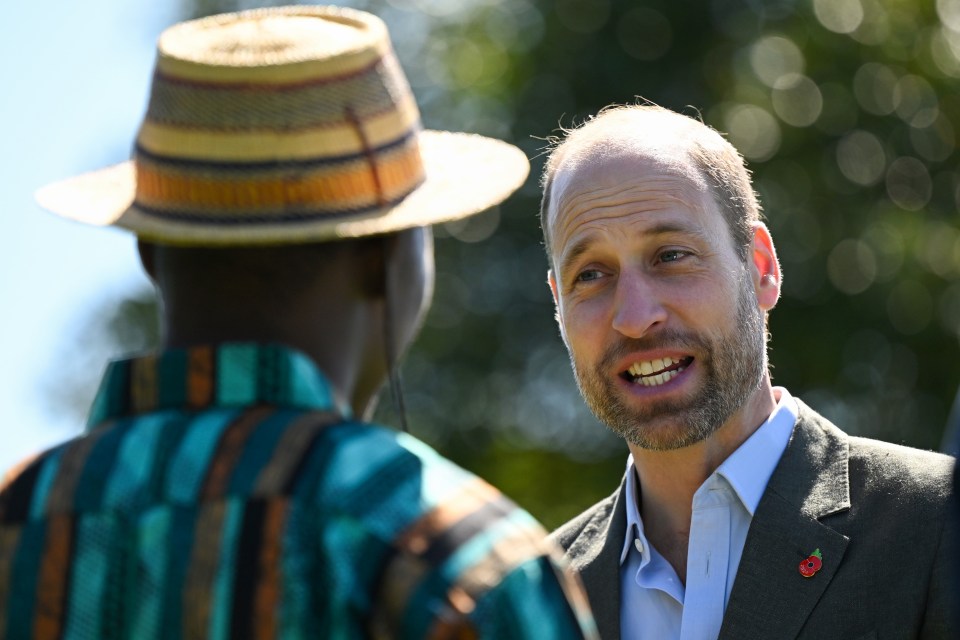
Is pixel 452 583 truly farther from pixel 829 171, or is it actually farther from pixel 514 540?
pixel 829 171

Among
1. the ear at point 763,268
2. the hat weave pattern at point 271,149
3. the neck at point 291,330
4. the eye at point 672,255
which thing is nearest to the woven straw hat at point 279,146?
the hat weave pattern at point 271,149

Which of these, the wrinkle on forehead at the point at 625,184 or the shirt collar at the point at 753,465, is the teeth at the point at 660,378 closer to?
the shirt collar at the point at 753,465

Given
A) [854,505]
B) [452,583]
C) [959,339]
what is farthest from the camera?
[959,339]

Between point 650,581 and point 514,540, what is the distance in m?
1.63

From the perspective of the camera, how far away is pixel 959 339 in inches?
722

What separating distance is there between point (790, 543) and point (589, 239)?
96 centimetres

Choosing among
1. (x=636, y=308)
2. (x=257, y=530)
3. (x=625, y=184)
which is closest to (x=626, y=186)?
(x=625, y=184)

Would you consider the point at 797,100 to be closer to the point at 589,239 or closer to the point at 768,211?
the point at 768,211

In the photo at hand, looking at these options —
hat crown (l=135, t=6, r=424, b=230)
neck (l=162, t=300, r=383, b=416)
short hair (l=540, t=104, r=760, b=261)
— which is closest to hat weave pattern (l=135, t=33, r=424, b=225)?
hat crown (l=135, t=6, r=424, b=230)

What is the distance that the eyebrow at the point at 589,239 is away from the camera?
3.94 meters

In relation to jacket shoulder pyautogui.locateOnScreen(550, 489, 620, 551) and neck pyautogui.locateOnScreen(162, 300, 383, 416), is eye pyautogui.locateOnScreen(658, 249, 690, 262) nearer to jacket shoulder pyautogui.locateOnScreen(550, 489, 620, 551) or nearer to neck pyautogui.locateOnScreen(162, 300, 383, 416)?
jacket shoulder pyautogui.locateOnScreen(550, 489, 620, 551)

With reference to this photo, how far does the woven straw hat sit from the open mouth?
53.2 inches

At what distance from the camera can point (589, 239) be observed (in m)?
4.02

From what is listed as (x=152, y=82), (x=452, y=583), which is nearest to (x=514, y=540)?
(x=452, y=583)
